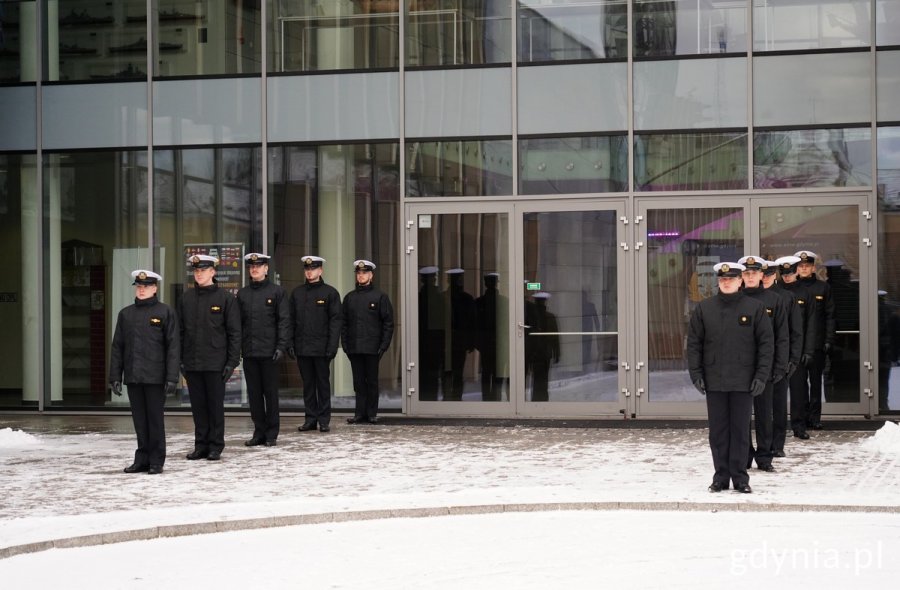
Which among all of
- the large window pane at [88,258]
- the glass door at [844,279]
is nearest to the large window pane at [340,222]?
the large window pane at [88,258]

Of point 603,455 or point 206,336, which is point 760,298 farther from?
point 206,336

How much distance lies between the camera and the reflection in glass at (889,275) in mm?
16344

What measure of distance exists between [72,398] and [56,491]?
787 centimetres

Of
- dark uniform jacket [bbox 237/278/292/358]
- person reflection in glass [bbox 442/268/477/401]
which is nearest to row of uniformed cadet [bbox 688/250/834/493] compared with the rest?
dark uniform jacket [bbox 237/278/292/358]

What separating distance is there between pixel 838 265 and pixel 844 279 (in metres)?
0.19

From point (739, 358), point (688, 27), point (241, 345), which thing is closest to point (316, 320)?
point (241, 345)

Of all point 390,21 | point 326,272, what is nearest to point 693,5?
point 390,21

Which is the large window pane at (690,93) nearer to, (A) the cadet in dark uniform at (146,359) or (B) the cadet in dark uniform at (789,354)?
(B) the cadet in dark uniform at (789,354)

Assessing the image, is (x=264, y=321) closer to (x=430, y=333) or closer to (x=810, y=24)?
(x=430, y=333)

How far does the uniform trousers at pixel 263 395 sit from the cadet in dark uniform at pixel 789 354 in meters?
5.29

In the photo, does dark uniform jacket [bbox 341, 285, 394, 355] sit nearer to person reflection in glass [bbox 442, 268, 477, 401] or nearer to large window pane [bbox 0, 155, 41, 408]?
person reflection in glass [bbox 442, 268, 477, 401]

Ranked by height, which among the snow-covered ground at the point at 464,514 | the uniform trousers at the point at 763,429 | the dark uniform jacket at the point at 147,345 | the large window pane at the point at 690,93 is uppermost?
the large window pane at the point at 690,93

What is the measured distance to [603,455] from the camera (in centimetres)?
1307

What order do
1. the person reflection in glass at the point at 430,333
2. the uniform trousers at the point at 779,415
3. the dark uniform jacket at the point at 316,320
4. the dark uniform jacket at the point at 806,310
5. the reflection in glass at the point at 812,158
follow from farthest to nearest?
the person reflection in glass at the point at 430,333 < the reflection in glass at the point at 812,158 < the dark uniform jacket at the point at 316,320 < the dark uniform jacket at the point at 806,310 < the uniform trousers at the point at 779,415
